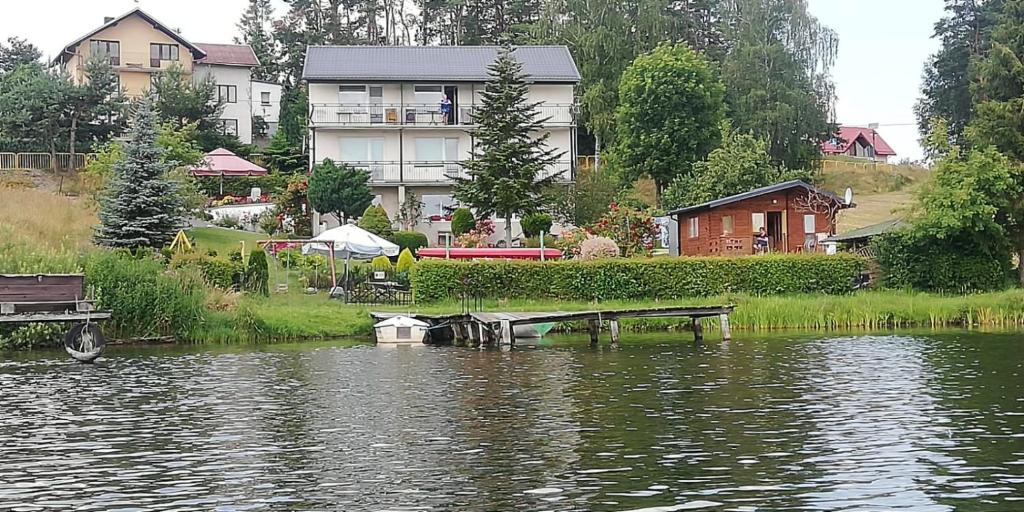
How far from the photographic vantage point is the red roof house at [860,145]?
116 m

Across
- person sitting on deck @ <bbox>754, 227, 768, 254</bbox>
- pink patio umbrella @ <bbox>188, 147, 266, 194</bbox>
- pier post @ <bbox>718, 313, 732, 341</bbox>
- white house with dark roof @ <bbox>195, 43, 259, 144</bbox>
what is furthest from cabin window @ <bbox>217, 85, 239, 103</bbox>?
pier post @ <bbox>718, 313, 732, 341</bbox>

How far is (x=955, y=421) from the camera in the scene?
17.9m

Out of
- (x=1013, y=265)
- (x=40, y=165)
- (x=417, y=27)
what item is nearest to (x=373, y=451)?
(x=1013, y=265)

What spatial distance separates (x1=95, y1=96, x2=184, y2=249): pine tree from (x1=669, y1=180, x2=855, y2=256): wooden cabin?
871 inches

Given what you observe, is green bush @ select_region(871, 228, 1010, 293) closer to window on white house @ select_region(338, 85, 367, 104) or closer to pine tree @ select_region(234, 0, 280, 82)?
window on white house @ select_region(338, 85, 367, 104)

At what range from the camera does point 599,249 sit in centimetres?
4650

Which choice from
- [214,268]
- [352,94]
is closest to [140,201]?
[214,268]

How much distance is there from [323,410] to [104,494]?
297 inches

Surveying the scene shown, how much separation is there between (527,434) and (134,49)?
7356 cm

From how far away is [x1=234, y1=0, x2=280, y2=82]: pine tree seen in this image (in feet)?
314

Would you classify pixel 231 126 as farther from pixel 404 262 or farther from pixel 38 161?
pixel 404 262

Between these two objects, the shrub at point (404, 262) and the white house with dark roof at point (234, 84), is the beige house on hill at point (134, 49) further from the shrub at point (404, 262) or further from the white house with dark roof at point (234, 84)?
the shrub at point (404, 262)

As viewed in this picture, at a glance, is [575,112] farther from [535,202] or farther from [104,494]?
[104,494]

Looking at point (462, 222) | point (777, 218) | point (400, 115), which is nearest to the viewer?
point (777, 218)
